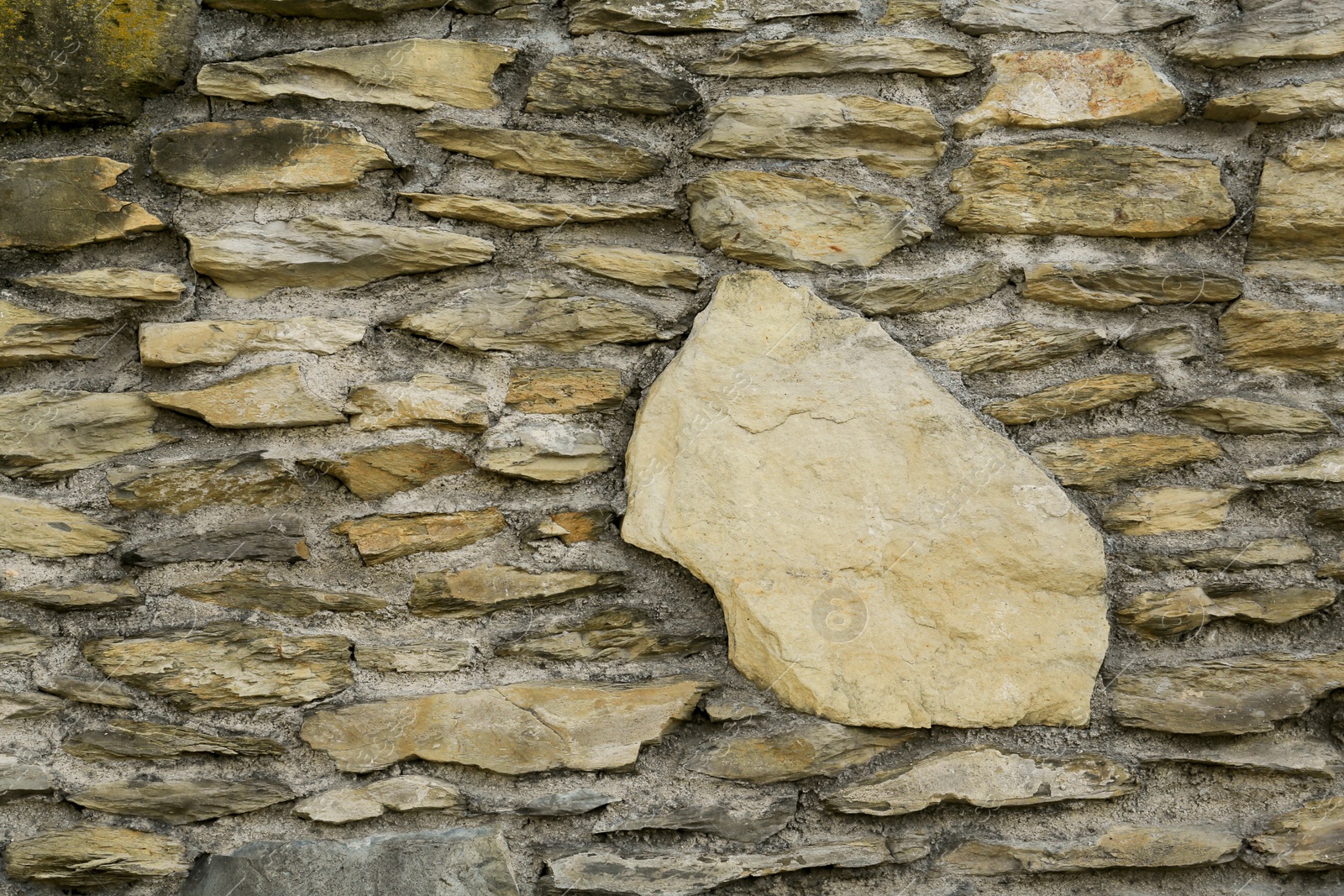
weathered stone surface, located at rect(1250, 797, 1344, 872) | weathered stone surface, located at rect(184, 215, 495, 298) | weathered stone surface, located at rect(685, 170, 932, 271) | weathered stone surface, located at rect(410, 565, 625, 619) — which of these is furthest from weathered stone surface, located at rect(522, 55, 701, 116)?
weathered stone surface, located at rect(1250, 797, 1344, 872)

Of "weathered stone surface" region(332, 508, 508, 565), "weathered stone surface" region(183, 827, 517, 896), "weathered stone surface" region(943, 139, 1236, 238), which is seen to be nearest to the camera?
"weathered stone surface" region(183, 827, 517, 896)

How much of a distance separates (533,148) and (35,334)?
0.78 m

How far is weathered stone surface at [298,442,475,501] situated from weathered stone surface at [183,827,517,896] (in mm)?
496

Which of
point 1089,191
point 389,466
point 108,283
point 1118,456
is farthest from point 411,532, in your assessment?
point 1089,191

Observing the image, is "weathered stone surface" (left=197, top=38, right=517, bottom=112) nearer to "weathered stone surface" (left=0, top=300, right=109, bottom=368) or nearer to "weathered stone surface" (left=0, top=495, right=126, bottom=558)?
"weathered stone surface" (left=0, top=300, right=109, bottom=368)

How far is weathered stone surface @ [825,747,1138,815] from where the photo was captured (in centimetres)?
141

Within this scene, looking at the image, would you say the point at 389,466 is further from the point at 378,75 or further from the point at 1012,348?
the point at 1012,348

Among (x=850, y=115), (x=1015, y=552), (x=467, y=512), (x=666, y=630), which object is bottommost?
(x=666, y=630)

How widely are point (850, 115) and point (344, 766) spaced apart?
124 cm

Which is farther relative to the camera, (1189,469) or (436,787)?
(1189,469)

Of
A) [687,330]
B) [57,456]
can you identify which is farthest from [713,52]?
[57,456]

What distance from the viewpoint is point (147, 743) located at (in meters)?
1.37

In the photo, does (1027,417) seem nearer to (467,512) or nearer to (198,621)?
(467,512)

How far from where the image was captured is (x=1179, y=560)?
147cm
